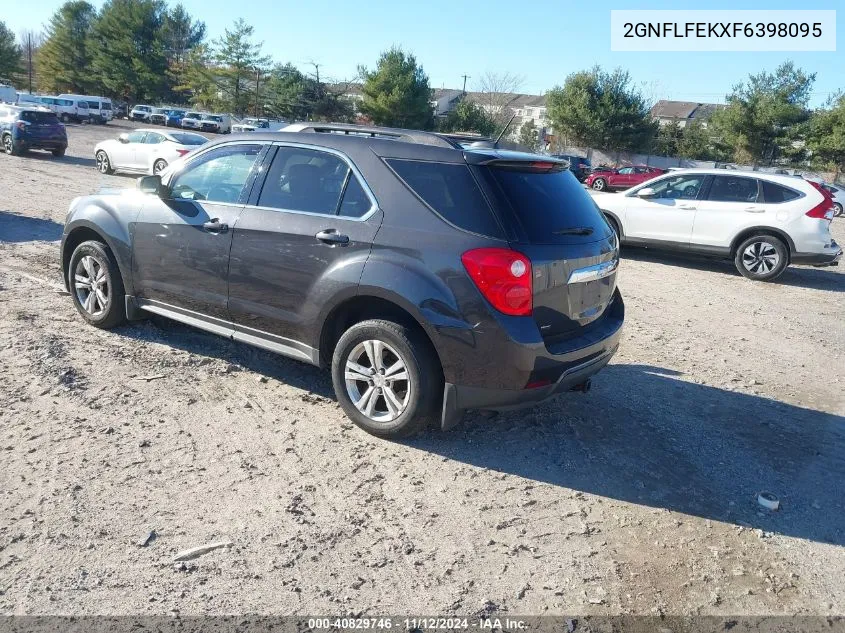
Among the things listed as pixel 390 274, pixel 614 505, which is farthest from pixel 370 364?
pixel 614 505

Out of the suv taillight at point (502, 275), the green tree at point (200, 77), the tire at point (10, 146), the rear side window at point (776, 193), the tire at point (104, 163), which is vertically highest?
the green tree at point (200, 77)

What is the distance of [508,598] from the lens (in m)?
2.93

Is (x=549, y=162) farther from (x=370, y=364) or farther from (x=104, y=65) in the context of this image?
(x=104, y=65)

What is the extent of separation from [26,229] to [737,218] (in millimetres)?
10937

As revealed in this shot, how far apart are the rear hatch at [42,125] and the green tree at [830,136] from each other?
150ft

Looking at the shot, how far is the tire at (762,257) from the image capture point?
35.4 feet

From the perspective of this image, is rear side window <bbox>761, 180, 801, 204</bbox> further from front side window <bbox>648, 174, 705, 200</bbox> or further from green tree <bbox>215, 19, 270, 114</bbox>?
green tree <bbox>215, 19, 270, 114</bbox>

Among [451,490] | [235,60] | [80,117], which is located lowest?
[451,490]

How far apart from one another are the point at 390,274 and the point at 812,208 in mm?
9216

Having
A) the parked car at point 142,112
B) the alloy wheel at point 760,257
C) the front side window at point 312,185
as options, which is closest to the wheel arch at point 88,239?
the front side window at point 312,185

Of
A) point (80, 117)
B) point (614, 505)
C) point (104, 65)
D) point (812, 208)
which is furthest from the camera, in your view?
point (104, 65)

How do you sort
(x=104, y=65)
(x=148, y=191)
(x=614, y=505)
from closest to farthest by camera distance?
(x=614, y=505), (x=148, y=191), (x=104, y=65)

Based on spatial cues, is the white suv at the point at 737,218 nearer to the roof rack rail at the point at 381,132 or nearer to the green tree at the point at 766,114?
the roof rack rail at the point at 381,132

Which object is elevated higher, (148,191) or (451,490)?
(148,191)
